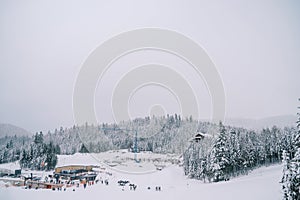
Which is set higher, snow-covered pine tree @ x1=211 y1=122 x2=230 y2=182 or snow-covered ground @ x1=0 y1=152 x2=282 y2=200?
snow-covered pine tree @ x1=211 y1=122 x2=230 y2=182

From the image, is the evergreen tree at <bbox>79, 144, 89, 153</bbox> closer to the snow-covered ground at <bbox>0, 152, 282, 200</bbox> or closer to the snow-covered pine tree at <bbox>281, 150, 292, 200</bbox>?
the snow-covered ground at <bbox>0, 152, 282, 200</bbox>

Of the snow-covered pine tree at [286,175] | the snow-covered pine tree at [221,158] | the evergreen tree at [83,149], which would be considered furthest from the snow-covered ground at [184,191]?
the evergreen tree at [83,149]

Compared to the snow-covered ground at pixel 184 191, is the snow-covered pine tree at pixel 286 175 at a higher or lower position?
higher

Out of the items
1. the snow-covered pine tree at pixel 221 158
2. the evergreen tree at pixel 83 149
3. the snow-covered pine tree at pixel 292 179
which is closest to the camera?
the snow-covered pine tree at pixel 292 179

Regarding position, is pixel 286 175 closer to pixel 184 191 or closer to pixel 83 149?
pixel 184 191

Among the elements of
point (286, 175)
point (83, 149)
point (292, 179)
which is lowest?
point (292, 179)

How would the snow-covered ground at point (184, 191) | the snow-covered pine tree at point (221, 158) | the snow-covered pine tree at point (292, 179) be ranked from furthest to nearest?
the snow-covered pine tree at point (221, 158)
the snow-covered ground at point (184, 191)
the snow-covered pine tree at point (292, 179)

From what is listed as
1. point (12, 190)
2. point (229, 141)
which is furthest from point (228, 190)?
point (12, 190)

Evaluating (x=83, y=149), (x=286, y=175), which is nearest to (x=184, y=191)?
(x=286, y=175)

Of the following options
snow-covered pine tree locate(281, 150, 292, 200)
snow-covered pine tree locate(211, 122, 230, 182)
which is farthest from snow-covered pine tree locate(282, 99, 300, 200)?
snow-covered pine tree locate(211, 122, 230, 182)

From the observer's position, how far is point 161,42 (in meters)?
18.7

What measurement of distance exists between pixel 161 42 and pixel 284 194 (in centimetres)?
1291

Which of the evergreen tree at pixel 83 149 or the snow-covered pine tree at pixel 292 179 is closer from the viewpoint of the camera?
the snow-covered pine tree at pixel 292 179

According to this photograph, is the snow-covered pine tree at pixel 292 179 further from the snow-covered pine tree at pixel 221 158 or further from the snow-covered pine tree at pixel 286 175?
the snow-covered pine tree at pixel 221 158
